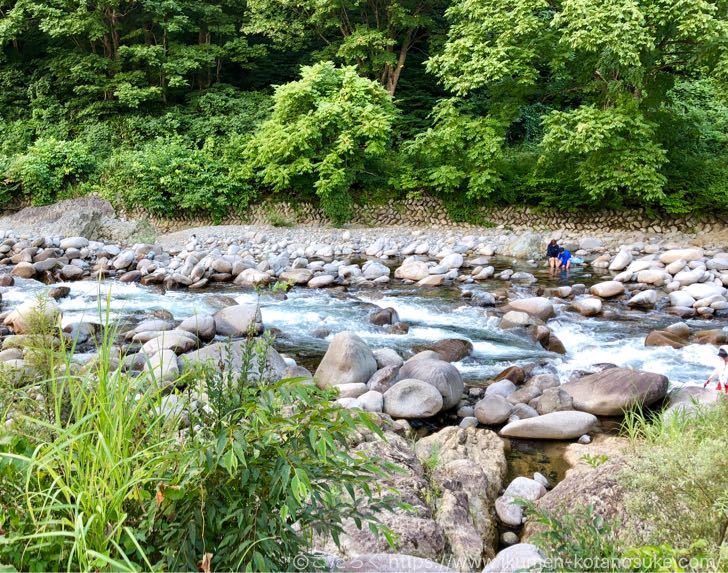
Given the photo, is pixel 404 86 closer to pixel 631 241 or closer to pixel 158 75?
pixel 158 75

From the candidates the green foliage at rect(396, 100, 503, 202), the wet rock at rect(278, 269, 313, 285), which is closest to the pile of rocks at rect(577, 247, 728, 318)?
the green foliage at rect(396, 100, 503, 202)

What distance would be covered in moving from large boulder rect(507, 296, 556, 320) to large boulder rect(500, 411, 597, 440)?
3.77 meters

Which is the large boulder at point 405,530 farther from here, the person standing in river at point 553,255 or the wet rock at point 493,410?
the person standing in river at point 553,255

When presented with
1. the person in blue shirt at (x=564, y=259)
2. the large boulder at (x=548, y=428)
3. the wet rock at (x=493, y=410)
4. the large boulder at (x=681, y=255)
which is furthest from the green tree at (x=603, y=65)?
the large boulder at (x=548, y=428)

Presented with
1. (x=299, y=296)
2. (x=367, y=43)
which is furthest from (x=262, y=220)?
(x=299, y=296)

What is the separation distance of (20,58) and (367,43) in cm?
1355

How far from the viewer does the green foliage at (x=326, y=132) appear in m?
15.3

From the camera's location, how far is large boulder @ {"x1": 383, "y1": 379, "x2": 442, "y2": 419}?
17.4 feet

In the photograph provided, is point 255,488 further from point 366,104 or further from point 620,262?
point 366,104

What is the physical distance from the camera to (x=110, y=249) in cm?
1411

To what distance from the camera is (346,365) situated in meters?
6.08

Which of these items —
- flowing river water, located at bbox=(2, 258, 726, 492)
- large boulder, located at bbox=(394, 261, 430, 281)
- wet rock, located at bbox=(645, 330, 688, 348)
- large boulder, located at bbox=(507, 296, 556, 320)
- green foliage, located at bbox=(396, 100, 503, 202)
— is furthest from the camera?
green foliage, located at bbox=(396, 100, 503, 202)

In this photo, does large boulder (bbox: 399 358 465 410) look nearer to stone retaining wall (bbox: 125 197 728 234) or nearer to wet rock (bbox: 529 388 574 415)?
wet rock (bbox: 529 388 574 415)

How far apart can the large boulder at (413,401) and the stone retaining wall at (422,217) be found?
11677 mm
